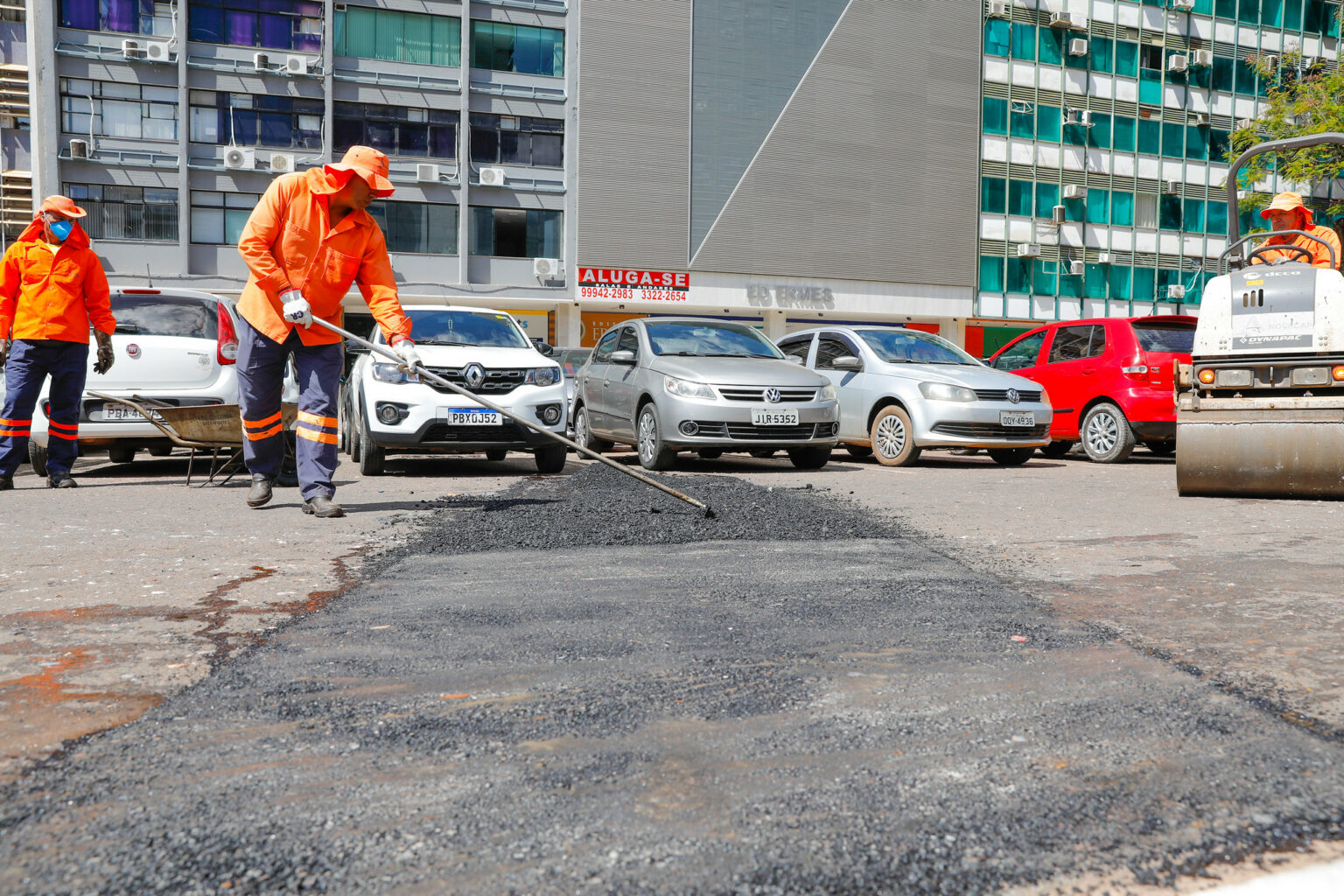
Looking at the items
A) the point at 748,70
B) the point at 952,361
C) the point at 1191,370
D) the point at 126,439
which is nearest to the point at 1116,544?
the point at 1191,370

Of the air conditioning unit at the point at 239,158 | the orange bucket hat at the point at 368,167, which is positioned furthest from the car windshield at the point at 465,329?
the air conditioning unit at the point at 239,158

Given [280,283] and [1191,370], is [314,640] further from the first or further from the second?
[1191,370]

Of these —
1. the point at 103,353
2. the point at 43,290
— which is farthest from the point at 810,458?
the point at 43,290

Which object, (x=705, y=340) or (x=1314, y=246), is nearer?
(x=1314, y=246)

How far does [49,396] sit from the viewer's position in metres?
8.84

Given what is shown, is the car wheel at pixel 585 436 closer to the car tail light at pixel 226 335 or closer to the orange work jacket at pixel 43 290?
the car tail light at pixel 226 335

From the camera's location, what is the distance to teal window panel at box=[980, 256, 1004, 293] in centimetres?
4484

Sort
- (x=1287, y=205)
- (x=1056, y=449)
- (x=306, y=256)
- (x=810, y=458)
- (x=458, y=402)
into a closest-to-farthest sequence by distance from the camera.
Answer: (x=306, y=256) → (x=1287, y=205) → (x=458, y=402) → (x=810, y=458) → (x=1056, y=449)

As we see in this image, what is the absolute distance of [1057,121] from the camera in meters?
45.1

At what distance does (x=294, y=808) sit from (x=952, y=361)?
37.2 feet

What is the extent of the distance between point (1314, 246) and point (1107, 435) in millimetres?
5107

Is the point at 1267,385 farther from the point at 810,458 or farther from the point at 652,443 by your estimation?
the point at 652,443

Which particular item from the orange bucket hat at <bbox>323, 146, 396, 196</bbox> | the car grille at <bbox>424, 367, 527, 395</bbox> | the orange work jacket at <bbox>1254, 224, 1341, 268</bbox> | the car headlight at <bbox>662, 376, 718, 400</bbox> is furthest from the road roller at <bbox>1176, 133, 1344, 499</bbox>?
the orange bucket hat at <bbox>323, 146, 396, 196</bbox>

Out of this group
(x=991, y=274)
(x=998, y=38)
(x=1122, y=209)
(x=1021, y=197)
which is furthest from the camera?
(x=1122, y=209)
